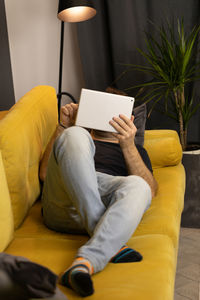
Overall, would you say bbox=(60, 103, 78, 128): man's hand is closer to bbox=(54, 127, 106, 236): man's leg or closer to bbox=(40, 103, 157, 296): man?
bbox=(40, 103, 157, 296): man

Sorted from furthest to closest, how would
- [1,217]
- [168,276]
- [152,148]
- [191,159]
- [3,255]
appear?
[191,159] < [152,148] < [1,217] < [168,276] < [3,255]

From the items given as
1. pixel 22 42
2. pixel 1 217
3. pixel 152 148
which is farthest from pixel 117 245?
pixel 22 42

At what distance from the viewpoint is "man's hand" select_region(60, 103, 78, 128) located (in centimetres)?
180

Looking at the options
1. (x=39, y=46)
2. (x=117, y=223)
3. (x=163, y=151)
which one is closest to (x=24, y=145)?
(x=117, y=223)

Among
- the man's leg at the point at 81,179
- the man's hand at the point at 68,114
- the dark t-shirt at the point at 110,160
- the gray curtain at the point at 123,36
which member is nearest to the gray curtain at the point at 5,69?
the gray curtain at the point at 123,36

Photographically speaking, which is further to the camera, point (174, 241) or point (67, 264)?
point (174, 241)

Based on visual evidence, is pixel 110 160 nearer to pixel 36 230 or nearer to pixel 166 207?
pixel 166 207

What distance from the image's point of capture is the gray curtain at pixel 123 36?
271 centimetres

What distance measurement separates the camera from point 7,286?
0.78 m

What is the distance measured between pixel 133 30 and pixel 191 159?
1046 mm

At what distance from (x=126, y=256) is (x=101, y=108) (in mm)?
656

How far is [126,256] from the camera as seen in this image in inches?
47.0

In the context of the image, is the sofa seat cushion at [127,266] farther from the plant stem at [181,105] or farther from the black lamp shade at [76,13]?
the black lamp shade at [76,13]

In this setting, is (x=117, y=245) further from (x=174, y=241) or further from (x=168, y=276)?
(x=174, y=241)
